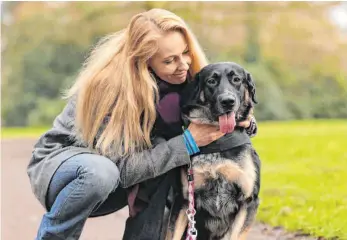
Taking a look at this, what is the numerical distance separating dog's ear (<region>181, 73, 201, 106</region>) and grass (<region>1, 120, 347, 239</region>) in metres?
1.57

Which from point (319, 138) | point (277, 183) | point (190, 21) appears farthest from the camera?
point (190, 21)

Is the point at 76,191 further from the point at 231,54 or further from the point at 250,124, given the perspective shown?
the point at 231,54

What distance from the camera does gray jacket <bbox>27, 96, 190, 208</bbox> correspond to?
334cm

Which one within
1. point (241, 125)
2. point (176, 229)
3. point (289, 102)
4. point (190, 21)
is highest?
point (190, 21)

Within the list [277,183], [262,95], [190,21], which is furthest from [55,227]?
[262,95]

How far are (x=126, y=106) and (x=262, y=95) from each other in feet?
62.7

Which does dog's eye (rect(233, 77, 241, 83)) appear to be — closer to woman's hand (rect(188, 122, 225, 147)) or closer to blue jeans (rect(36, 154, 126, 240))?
woman's hand (rect(188, 122, 225, 147))

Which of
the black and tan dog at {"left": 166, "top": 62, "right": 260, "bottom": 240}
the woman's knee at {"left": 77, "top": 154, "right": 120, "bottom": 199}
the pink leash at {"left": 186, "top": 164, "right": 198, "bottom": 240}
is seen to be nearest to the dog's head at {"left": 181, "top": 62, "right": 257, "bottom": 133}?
the black and tan dog at {"left": 166, "top": 62, "right": 260, "bottom": 240}

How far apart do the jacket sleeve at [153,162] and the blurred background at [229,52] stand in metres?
17.0

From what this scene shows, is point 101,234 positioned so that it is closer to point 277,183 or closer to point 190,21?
point 277,183

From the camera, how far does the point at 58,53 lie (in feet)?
84.0

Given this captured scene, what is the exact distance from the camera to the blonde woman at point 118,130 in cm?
329

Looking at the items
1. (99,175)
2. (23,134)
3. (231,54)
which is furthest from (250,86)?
(231,54)

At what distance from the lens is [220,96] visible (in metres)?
3.33
